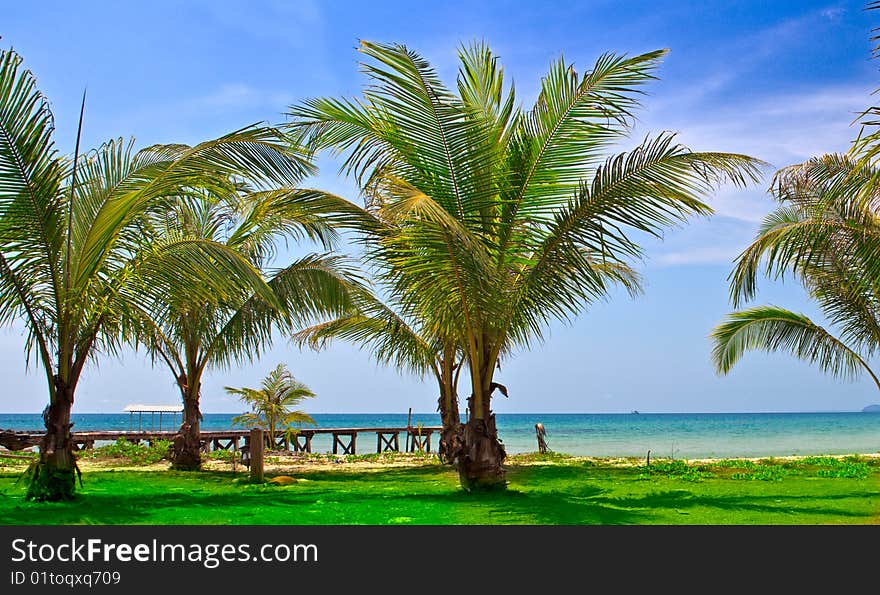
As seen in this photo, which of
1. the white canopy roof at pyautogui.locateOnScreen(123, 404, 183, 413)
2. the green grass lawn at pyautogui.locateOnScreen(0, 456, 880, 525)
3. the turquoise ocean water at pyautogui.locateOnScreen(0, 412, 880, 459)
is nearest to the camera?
the green grass lawn at pyautogui.locateOnScreen(0, 456, 880, 525)

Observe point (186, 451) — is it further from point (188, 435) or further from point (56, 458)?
point (56, 458)

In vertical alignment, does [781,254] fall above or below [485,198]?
below

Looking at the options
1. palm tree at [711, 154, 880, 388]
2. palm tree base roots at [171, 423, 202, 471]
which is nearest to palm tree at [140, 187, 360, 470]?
palm tree base roots at [171, 423, 202, 471]

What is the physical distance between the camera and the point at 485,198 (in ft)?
33.6

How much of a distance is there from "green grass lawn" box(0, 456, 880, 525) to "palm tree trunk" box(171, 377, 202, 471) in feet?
2.83

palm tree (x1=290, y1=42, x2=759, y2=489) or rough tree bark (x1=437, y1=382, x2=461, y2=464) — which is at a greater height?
palm tree (x1=290, y1=42, x2=759, y2=489)

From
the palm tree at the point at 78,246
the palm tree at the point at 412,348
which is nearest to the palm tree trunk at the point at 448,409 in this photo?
the palm tree at the point at 412,348

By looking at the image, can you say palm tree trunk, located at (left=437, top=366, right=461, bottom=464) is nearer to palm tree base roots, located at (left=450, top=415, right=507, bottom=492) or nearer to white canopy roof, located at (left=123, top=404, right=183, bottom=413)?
palm tree base roots, located at (left=450, top=415, right=507, bottom=492)

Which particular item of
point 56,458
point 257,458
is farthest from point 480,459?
point 56,458

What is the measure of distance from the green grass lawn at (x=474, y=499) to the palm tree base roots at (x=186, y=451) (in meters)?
0.85

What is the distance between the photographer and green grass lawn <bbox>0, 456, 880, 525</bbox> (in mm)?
7941

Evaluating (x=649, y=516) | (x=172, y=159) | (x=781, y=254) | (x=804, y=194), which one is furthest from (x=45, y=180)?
(x=804, y=194)
